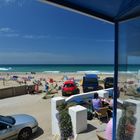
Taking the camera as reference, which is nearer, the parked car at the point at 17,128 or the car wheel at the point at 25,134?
the parked car at the point at 17,128

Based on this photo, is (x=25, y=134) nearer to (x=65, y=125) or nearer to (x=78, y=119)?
(x=65, y=125)

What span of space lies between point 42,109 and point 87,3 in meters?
11.2

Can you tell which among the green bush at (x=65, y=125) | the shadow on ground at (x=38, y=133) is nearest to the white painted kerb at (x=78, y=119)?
the green bush at (x=65, y=125)

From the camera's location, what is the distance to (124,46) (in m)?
3.35

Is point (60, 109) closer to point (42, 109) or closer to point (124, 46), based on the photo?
point (124, 46)

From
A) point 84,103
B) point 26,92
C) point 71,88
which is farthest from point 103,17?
point 26,92

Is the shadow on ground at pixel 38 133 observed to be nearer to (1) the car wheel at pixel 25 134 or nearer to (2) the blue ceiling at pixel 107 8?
(1) the car wheel at pixel 25 134

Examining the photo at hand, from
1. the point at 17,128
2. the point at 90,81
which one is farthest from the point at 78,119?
the point at 90,81

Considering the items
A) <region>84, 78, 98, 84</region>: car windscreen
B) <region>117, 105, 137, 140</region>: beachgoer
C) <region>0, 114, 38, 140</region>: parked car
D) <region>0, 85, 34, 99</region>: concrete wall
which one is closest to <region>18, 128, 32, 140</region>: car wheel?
<region>0, 114, 38, 140</region>: parked car

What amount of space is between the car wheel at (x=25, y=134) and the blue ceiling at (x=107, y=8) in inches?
253

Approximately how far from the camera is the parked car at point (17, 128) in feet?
24.5

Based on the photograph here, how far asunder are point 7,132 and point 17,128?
0.47 m

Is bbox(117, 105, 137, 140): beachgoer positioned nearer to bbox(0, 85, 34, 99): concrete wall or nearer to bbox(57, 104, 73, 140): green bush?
bbox(57, 104, 73, 140): green bush

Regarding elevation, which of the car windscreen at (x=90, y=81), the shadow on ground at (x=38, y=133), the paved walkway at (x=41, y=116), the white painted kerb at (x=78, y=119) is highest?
the car windscreen at (x=90, y=81)
